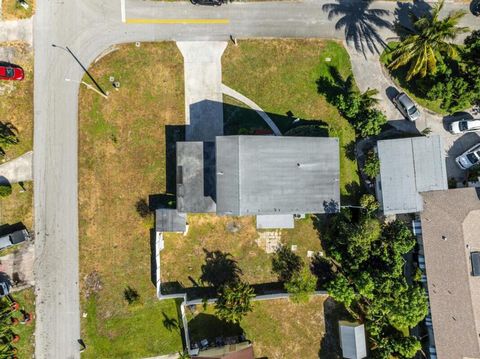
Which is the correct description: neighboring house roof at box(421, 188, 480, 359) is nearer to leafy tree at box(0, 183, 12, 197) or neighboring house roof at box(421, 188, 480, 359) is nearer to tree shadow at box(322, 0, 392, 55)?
tree shadow at box(322, 0, 392, 55)

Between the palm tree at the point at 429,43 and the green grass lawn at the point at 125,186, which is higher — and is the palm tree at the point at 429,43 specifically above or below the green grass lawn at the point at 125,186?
above

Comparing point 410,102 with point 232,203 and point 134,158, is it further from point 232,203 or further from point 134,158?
point 134,158

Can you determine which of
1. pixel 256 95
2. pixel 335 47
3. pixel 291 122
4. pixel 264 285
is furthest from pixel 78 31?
pixel 264 285

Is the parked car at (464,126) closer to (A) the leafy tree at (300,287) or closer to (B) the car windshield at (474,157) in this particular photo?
(B) the car windshield at (474,157)

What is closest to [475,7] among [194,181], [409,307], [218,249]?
[409,307]

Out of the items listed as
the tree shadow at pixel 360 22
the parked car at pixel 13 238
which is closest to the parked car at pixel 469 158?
the tree shadow at pixel 360 22
